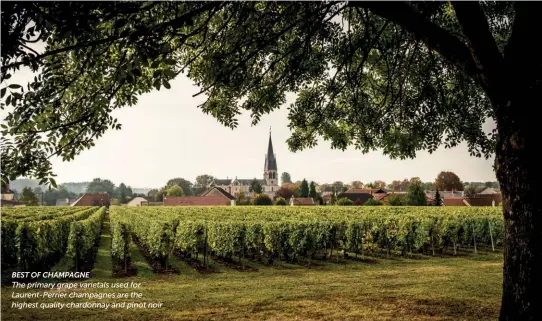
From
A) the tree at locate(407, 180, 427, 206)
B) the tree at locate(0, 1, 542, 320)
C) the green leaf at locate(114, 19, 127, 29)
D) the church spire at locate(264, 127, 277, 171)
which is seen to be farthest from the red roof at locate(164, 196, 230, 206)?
the green leaf at locate(114, 19, 127, 29)

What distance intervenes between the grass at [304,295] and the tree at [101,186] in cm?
15787

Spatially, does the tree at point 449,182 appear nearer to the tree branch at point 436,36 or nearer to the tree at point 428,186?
the tree at point 428,186

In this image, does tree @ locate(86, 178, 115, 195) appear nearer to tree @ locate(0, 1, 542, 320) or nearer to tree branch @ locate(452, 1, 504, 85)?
tree @ locate(0, 1, 542, 320)

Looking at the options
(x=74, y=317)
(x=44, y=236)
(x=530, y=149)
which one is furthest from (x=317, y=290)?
(x=44, y=236)

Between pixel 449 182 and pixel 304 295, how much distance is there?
11158 centimetres

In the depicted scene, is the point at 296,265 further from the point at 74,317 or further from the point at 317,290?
the point at 74,317

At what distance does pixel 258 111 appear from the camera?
25.0 ft

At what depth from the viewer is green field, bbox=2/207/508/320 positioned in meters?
7.57

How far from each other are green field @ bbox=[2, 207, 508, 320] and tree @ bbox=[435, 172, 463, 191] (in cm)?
9431

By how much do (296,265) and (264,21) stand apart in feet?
37.8

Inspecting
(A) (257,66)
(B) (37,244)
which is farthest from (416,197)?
(A) (257,66)

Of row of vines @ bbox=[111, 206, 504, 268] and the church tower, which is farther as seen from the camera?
the church tower

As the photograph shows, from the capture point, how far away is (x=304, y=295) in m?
9.13

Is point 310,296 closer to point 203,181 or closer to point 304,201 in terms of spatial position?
point 304,201
